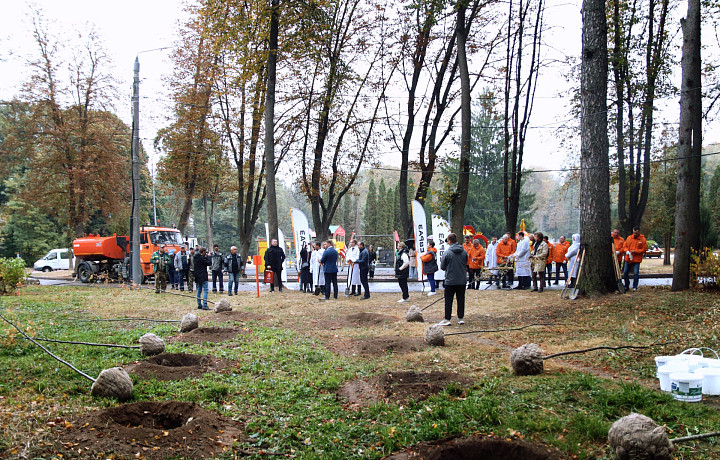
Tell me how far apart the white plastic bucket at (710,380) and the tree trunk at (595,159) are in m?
8.09

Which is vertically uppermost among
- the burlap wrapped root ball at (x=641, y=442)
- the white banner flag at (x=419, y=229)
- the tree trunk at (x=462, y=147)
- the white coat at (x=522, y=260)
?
the tree trunk at (x=462, y=147)

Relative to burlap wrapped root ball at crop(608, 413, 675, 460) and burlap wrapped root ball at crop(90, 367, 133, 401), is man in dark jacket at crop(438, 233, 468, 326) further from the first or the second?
burlap wrapped root ball at crop(608, 413, 675, 460)

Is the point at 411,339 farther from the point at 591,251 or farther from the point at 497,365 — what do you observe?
the point at 591,251

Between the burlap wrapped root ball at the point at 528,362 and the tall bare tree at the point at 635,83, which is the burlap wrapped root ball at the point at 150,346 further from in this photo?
the tall bare tree at the point at 635,83

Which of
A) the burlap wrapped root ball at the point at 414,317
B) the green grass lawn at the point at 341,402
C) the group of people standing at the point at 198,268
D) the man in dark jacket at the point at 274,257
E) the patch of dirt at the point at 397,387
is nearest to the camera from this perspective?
the green grass lawn at the point at 341,402

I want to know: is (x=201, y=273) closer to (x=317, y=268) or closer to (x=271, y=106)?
(x=317, y=268)

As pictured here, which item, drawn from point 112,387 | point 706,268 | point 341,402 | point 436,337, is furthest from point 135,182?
point 706,268

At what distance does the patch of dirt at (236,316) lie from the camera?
476 inches

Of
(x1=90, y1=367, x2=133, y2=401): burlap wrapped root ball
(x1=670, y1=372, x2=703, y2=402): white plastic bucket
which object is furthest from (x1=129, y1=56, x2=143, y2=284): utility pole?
(x1=670, y1=372, x2=703, y2=402): white plastic bucket

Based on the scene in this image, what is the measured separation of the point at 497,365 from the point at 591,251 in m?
7.41

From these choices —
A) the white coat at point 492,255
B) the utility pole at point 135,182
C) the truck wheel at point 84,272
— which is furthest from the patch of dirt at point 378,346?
the truck wheel at point 84,272

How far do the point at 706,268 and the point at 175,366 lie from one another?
13336 mm

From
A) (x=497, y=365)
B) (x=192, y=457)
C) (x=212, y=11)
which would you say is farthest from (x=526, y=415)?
(x=212, y=11)

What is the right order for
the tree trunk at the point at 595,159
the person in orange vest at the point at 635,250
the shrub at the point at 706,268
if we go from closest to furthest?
the shrub at the point at 706,268 → the tree trunk at the point at 595,159 → the person in orange vest at the point at 635,250
